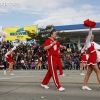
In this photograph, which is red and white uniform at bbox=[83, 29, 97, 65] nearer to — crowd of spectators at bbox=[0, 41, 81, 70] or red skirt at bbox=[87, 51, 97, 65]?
red skirt at bbox=[87, 51, 97, 65]

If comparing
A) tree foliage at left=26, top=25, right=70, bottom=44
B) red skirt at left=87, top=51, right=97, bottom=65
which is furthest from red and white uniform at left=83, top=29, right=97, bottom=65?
tree foliage at left=26, top=25, right=70, bottom=44

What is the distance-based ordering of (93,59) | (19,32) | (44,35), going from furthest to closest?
(19,32)
(44,35)
(93,59)

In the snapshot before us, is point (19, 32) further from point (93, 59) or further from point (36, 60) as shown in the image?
point (93, 59)

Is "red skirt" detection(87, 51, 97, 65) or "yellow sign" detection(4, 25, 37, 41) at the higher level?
"yellow sign" detection(4, 25, 37, 41)

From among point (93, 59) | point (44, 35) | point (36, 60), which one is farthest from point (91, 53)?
point (44, 35)

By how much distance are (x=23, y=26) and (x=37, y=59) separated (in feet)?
45.3

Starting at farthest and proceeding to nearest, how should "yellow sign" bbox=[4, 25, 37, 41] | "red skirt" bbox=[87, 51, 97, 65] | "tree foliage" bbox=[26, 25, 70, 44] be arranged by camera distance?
"yellow sign" bbox=[4, 25, 37, 41]
"tree foliage" bbox=[26, 25, 70, 44]
"red skirt" bbox=[87, 51, 97, 65]

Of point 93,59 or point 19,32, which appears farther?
point 19,32

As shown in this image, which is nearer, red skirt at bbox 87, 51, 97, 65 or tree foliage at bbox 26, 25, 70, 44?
red skirt at bbox 87, 51, 97, 65

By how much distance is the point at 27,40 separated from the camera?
37.8 metres

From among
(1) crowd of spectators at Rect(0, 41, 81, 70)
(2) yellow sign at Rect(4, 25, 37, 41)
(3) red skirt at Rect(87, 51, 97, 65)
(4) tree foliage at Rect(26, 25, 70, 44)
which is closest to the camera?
(3) red skirt at Rect(87, 51, 97, 65)

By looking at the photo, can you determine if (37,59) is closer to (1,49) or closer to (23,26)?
(1,49)

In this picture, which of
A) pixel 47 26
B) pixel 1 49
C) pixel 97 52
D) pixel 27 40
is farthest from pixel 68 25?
pixel 97 52

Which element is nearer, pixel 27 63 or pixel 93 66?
pixel 93 66
